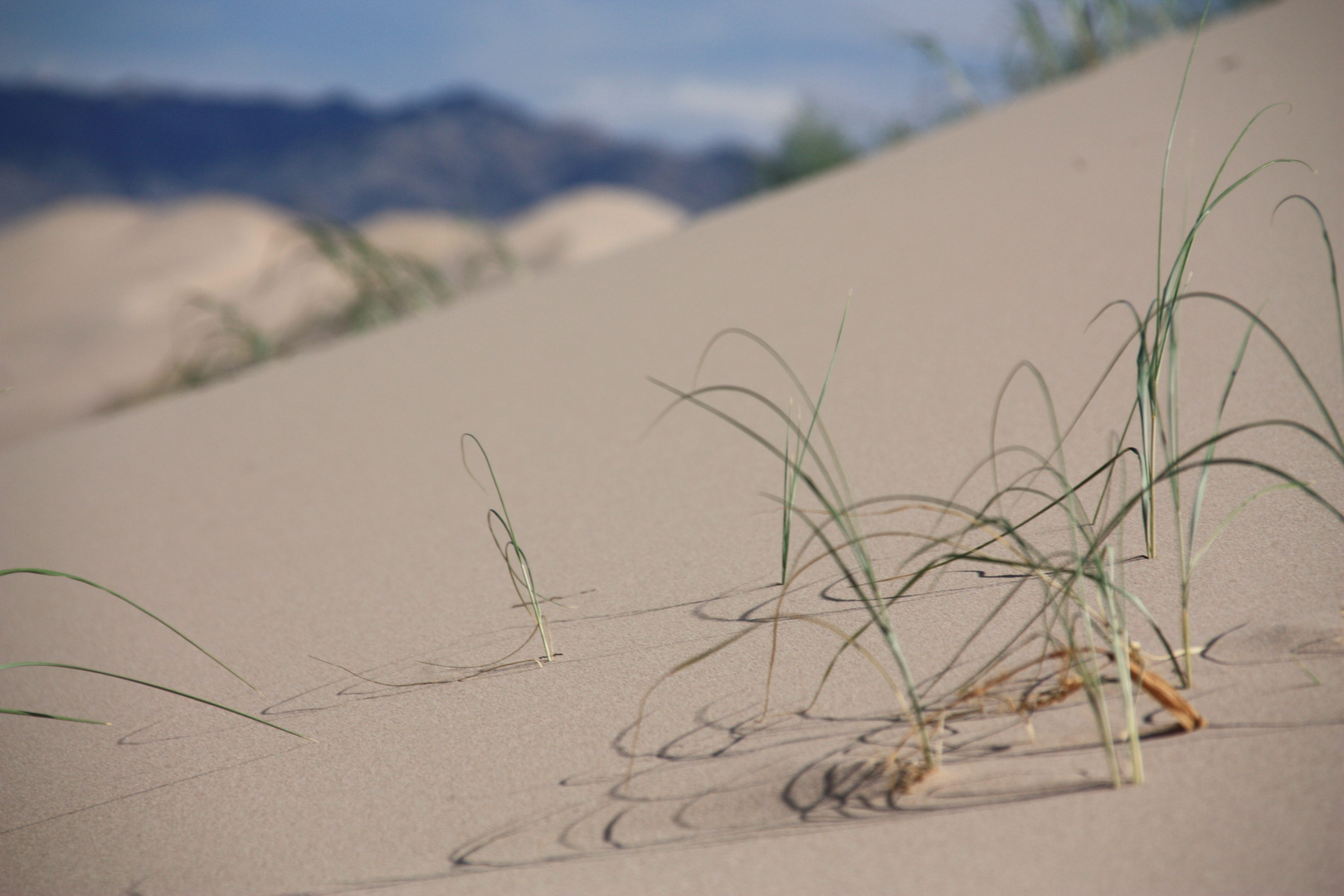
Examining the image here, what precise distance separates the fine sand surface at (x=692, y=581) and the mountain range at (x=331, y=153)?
2096cm

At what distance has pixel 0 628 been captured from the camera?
5.02ft

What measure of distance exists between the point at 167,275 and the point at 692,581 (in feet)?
24.3

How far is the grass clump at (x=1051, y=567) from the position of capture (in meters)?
0.74

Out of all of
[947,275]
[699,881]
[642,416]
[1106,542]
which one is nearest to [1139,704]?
[1106,542]

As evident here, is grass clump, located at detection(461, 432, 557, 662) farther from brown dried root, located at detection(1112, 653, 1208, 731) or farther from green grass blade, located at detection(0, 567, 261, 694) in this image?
brown dried root, located at detection(1112, 653, 1208, 731)

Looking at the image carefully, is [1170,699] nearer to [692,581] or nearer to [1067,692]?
[1067,692]

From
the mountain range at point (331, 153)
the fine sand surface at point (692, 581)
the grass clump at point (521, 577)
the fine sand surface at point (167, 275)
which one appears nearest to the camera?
the fine sand surface at point (692, 581)

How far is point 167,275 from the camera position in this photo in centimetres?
730

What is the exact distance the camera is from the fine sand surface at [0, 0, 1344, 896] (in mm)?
716

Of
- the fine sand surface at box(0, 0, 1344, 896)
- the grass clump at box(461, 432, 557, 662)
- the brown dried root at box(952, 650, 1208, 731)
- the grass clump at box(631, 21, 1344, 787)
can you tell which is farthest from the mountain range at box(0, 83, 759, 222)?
the brown dried root at box(952, 650, 1208, 731)

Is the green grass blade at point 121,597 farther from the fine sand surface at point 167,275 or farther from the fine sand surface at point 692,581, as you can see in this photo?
the fine sand surface at point 167,275

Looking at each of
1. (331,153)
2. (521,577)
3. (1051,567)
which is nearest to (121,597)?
(521,577)

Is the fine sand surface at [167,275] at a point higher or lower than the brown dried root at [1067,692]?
higher

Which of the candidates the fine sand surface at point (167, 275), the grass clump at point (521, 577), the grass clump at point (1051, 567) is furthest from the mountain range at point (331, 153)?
the grass clump at point (1051, 567)
